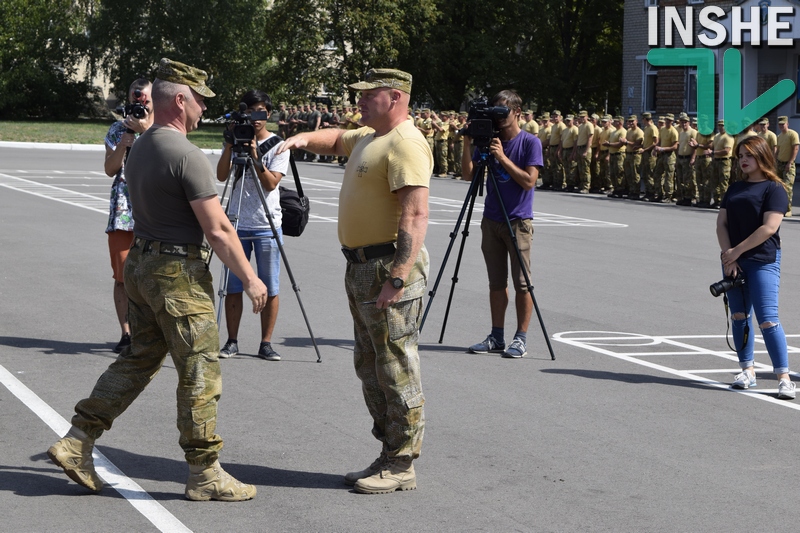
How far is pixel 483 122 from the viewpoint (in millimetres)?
8617

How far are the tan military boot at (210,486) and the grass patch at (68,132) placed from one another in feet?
136

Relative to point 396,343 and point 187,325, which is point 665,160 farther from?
point 187,325

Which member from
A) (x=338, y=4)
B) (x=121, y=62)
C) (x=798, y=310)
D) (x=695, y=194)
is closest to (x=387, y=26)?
(x=338, y=4)

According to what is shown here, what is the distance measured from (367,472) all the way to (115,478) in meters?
1.24

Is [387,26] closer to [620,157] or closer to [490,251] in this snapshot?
[620,157]

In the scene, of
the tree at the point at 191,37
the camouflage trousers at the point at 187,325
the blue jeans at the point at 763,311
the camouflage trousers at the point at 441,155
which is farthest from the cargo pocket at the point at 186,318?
the tree at the point at 191,37

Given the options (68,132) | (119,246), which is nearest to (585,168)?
(119,246)

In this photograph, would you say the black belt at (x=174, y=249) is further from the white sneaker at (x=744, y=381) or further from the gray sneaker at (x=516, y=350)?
the white sneaker at (x=744, y=381)

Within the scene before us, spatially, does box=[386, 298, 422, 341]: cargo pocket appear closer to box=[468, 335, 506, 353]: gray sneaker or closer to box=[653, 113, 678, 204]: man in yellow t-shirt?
box=[468, 335, 506, 353]: gray sneaker

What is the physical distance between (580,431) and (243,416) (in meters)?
2.00

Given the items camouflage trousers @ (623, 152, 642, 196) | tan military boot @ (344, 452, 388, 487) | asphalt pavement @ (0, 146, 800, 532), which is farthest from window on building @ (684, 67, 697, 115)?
tan military boot @ (344, 452, 388, 487)

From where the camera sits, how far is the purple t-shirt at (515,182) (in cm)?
896

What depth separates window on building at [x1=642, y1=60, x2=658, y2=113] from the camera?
39.1 metres

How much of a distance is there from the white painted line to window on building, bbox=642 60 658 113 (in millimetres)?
34126
